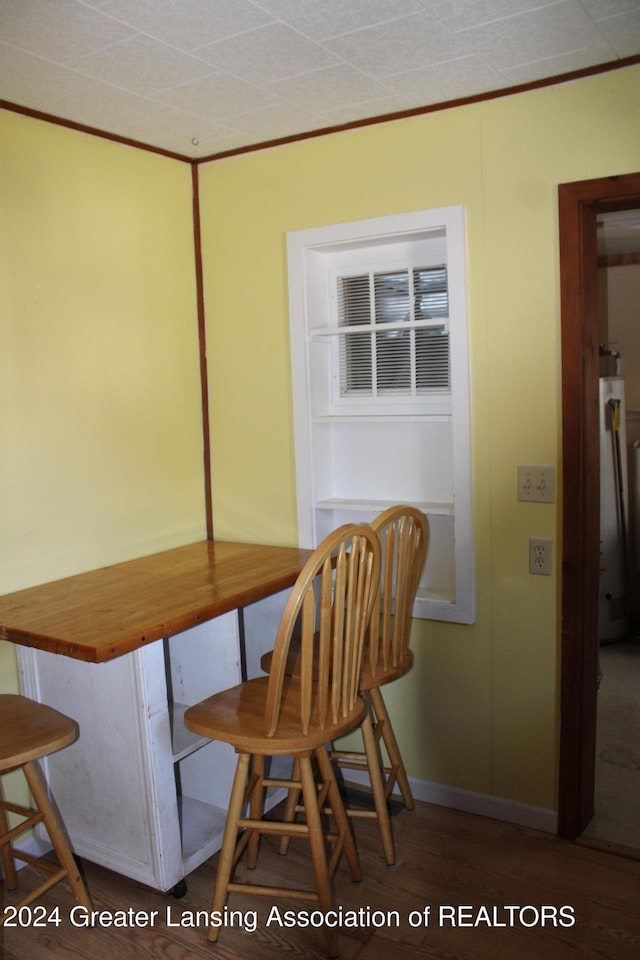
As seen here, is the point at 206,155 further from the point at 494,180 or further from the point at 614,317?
the point at 614,317

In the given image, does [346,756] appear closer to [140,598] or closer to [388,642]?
[388,642]

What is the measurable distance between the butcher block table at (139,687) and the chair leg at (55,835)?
0.13 metres

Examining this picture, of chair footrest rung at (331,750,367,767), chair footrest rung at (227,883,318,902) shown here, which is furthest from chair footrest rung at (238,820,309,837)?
chair footrest rung at (331,750,367,767)

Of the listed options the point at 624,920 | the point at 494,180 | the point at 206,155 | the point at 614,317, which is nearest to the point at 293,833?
the point at 624,920

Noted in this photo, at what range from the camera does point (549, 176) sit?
2.35 metres

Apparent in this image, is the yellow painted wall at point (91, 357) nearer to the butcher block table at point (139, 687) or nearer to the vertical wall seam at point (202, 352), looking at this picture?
the vertical wall seam at point (202, 352)

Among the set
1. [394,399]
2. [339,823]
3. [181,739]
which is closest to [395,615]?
[339,823]

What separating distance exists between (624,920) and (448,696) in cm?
82

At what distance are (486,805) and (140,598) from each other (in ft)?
4.36

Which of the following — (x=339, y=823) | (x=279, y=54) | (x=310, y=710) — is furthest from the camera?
(x=339, y=823)

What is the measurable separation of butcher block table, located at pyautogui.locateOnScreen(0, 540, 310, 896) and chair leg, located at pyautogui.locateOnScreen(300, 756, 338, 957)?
40 centimetres

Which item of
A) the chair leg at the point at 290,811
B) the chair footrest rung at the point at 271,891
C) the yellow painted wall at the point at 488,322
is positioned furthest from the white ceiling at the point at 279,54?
the chair footrest rung at the point at 271,891

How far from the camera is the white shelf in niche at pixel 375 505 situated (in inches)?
106

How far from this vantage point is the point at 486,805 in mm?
2629
